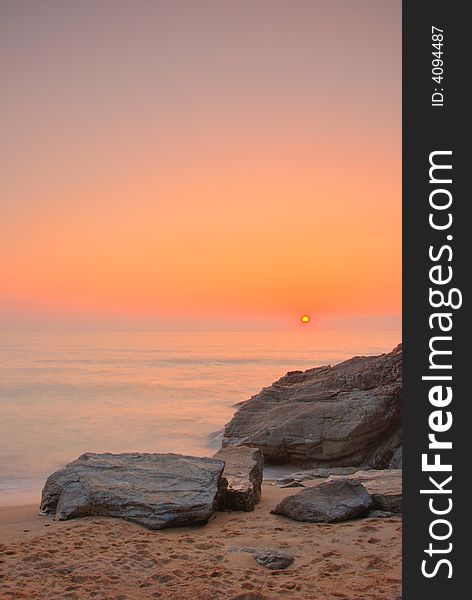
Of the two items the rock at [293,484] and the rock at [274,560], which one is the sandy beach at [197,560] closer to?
the rock at [274,560]

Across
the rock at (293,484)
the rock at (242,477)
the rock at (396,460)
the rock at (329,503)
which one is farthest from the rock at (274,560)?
the rock at (396,460)

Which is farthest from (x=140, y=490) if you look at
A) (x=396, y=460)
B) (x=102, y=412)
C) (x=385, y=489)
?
(x=102, y=412)

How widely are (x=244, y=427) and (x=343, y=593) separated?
8.41 m

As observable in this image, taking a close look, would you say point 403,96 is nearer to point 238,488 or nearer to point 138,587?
point 138,587

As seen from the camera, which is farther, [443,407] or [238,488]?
[238,488]

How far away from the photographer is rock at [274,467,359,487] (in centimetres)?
977

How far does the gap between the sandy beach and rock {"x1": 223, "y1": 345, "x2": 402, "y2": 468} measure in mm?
4587

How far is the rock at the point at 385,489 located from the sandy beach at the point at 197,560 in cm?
42

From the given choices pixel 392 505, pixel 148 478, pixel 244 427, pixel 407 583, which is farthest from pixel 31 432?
pixel 407 583

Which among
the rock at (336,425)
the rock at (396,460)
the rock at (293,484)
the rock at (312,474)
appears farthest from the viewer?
the rock at (336,425)

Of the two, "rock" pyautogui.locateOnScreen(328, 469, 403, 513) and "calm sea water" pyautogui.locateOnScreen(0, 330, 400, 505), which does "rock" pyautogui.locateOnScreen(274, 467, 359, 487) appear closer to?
"rock" pyautogui.locateOnScreen(328, 469, 403, 513)

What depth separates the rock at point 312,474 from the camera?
9766mm

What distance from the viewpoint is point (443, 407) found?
2357mm

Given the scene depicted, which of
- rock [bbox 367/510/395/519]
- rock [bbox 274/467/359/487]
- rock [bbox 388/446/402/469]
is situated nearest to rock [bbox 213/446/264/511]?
rock [bbox 274/467/359/487]
